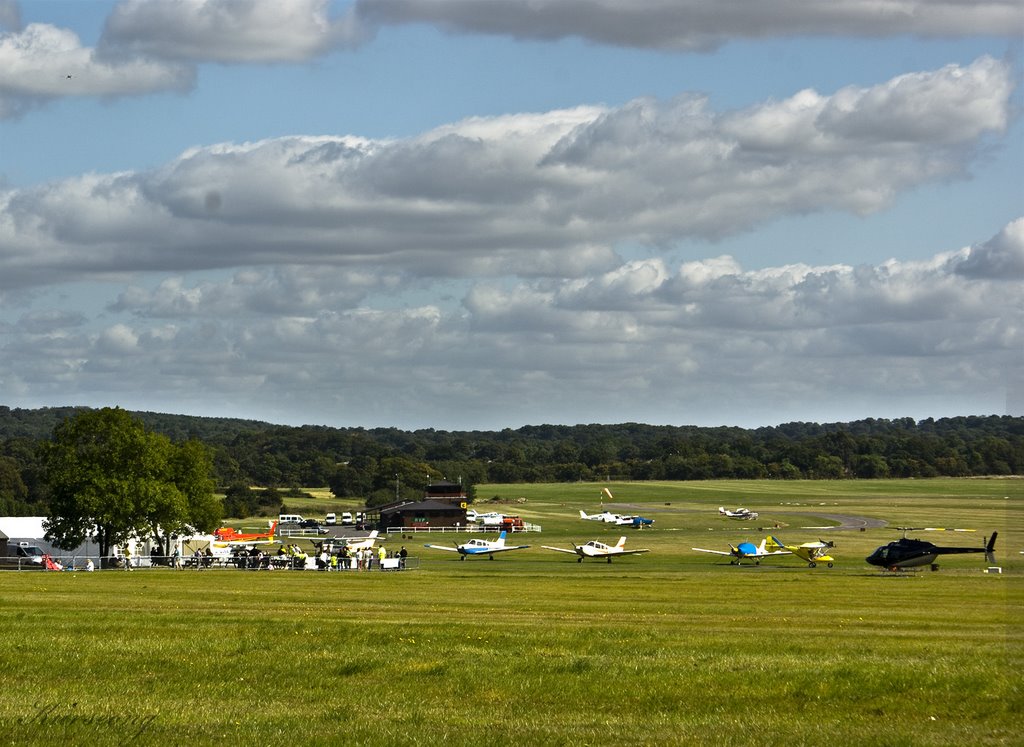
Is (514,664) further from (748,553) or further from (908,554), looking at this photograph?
(748,553)

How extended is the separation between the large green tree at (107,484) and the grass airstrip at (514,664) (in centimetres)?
2357

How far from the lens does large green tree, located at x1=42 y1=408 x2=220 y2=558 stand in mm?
69375

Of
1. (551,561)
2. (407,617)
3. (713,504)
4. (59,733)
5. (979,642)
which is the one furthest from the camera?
(713,504)

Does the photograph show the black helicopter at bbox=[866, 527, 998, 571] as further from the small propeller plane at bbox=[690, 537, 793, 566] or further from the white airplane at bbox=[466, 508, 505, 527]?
the white airplane at bbox=[466, 508, 505, 527]

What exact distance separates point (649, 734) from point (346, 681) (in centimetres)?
609

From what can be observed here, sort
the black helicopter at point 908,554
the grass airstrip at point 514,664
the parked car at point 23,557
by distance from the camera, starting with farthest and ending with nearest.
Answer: the parked car at point 23,557, the black helicopter at point 908,554, the grass airstrip at point 514,664

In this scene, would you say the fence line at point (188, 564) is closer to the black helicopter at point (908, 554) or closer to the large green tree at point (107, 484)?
the large green tree at point (107, 484)

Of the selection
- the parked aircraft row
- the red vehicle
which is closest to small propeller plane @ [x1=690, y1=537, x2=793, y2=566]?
the parked aircraft row

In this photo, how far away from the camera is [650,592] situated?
4328 centimetres

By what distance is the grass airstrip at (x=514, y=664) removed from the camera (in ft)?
51.2

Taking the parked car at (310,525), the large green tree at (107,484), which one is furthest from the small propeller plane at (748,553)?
the parked car at (310,525)

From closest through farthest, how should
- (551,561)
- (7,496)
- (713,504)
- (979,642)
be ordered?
(979,642) → (551,561) → (7,496) → (713,504)

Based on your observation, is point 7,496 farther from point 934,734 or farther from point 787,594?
point 934,734

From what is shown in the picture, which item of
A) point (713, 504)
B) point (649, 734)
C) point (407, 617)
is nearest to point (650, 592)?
point (407, 617)
